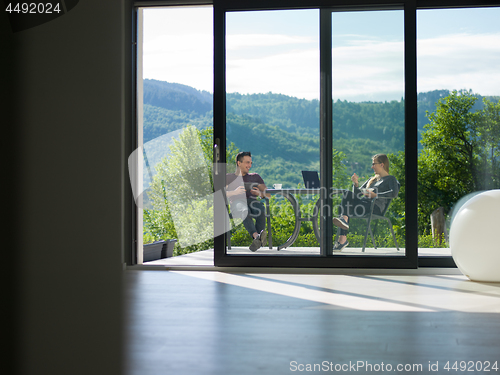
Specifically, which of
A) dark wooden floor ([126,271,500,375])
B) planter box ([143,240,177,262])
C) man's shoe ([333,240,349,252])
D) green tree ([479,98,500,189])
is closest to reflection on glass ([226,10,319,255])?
man's shoe ([333,240,349,252])

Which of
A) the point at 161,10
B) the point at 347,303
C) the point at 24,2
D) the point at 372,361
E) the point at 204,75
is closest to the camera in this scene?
the point at 24,2

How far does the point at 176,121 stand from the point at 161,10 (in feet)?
4.03

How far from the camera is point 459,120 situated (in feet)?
14.8

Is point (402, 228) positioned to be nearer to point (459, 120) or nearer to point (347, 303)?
point (459, 120)

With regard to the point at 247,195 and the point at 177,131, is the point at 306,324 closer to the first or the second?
the point at 247,195

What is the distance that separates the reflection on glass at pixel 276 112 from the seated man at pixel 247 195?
0.03m

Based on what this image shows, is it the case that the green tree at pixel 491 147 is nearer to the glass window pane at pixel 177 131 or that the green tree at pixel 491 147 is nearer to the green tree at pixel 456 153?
the green tree at pixel 456 153

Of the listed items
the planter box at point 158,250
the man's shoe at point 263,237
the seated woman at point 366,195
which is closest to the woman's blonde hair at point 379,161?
the seated woman at point 366,195

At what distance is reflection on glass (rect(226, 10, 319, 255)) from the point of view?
4.54 meters

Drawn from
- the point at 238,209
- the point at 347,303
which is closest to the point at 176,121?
the point at 238,209

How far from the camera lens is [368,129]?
450 centimetres

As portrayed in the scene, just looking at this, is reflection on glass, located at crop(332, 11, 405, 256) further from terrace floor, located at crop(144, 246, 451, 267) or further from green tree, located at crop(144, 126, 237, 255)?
green tree, located at crop(144, 126, 237, 255)

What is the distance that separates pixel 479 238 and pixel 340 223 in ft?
4.05

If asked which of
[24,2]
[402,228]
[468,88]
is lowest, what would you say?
[402,228]
